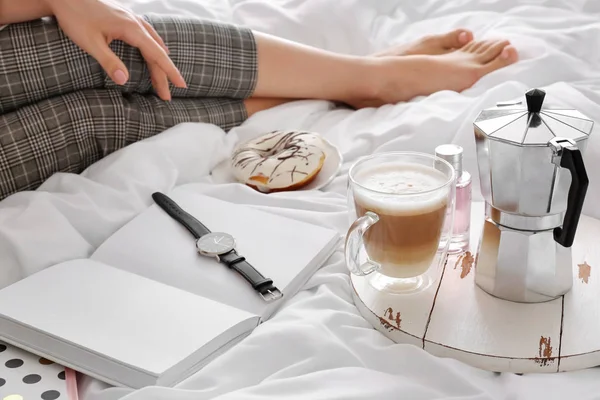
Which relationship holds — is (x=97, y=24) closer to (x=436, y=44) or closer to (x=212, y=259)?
(x=212, y=259)

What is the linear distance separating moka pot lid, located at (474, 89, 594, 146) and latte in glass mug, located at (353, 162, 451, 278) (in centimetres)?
8

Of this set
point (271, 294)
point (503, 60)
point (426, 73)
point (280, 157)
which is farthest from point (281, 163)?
point (503, 60)

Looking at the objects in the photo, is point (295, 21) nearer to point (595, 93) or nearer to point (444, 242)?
point (595, 93)

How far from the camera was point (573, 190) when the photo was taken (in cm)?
64

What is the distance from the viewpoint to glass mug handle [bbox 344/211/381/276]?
71cm

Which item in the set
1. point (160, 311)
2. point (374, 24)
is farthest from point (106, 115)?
point (374, 24)

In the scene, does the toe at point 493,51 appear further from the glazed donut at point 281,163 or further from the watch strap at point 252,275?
the watch strap at point 252,275

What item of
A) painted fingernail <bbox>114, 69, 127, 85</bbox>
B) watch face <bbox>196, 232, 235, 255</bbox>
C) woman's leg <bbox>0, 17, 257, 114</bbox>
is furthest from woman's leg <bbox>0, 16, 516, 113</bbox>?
watch face <bbox>196, 232, 235, 255</bbox>

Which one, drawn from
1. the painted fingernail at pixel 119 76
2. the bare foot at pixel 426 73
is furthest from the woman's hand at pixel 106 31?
the bare foot at pixel 426 73

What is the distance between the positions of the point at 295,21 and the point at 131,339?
3.06 ft

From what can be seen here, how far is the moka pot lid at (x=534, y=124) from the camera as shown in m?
0.65

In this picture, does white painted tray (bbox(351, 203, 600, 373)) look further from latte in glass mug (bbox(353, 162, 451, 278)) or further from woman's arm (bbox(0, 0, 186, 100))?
woman's arm (bbox(0, 0, 186, 100))

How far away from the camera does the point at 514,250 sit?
27.9 inches

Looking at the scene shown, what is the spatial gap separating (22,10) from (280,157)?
1.38 feet
